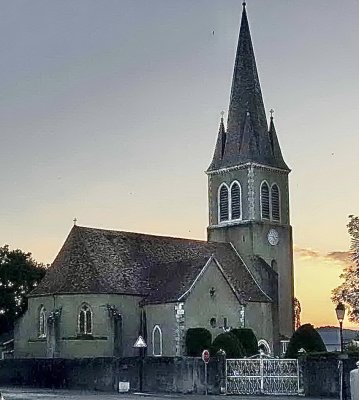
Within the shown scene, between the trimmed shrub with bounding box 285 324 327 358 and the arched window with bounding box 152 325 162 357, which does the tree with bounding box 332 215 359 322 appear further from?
the arched window with bounding box 152 325 162 357

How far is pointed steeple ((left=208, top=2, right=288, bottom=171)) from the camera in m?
75.4

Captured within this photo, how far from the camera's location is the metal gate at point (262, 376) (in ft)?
132

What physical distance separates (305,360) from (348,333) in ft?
291

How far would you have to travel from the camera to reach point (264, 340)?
222ft

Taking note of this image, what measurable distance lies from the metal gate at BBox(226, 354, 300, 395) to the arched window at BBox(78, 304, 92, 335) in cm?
2182

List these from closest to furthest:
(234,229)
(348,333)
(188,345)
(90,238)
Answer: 1. (188,345)
2. (90,238)
3. (234,229)
4. (348,333)

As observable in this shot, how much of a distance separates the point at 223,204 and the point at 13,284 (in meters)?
20.3

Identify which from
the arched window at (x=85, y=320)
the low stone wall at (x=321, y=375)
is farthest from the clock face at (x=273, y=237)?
the low stone wall at (x=321, y=375)

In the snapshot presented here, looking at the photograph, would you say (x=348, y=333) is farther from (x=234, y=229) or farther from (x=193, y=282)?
(x=193, y=282)

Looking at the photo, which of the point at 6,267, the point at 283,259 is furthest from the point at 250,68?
the point at 6,267

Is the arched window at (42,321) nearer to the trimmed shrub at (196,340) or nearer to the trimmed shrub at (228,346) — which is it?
the trimmed shrub at (196,340)

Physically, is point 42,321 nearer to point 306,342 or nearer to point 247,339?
point 247,339

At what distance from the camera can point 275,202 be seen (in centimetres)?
7600

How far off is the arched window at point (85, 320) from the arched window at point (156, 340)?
445 centimetres
